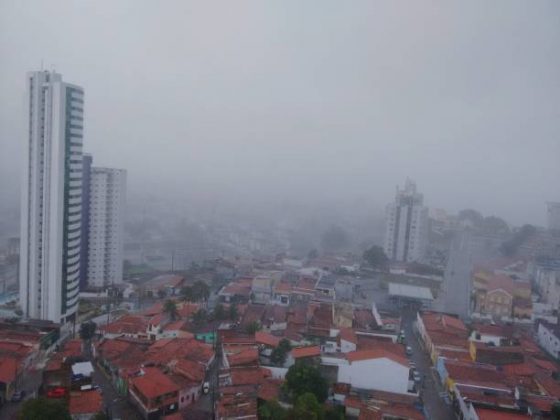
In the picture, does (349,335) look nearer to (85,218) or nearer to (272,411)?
(272,411)

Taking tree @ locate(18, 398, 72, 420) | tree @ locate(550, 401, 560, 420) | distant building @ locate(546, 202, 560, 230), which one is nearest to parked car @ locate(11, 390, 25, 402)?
tree @ locate(18, 398, 72, 420)

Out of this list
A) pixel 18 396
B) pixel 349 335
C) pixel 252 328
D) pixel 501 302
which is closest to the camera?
pixel 18 396

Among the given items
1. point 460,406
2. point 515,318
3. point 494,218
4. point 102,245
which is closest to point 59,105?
point 102,245

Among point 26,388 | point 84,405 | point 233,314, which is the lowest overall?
point 26,388

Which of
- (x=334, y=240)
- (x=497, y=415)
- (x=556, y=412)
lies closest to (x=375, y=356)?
(x=497, y=415)

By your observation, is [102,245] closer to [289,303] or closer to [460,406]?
[289,303]

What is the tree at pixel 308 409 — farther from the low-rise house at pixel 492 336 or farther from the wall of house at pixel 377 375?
the low-rise house at pixel 492 336

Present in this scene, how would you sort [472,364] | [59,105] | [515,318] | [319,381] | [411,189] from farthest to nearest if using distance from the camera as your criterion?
1. [411,189]
2. [515,318]
3. [59,105]
4. [472,364]
5. [319,381]
